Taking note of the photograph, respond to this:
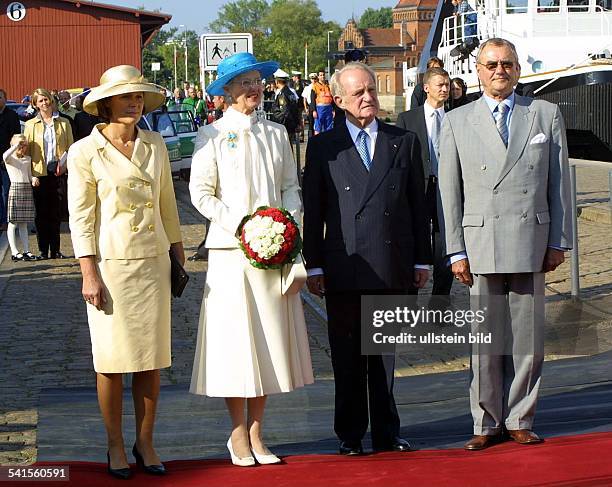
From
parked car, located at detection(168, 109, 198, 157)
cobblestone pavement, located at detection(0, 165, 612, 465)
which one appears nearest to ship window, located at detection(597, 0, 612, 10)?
parked car, located at detection(168, 109, 198, 157)

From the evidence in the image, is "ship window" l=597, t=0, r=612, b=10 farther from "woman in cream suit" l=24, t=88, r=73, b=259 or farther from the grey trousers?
the grey trousers

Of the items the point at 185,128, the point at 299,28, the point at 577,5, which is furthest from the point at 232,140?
the point at 299,28

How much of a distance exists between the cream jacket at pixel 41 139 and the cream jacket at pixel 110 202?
9.89m

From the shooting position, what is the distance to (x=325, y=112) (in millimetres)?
28672

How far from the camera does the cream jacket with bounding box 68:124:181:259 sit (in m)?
6.32

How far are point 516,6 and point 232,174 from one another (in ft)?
96.8

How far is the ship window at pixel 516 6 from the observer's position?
1357 inches

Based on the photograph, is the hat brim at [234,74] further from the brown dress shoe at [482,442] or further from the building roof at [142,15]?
the building roof at [142,15]

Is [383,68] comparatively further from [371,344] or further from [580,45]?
[371,344]

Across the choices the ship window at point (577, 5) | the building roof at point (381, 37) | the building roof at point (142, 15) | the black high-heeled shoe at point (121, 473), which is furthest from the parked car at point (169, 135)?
the building roof at point (381, 37)

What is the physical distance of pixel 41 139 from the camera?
52.9 ft

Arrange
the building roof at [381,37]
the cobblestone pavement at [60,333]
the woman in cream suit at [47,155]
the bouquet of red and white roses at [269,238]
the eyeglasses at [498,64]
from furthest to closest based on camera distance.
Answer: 1. the building roof at [381,37]
2. the woman in cream suit at [47,155]
3. the cobblestone pavement at [60,333]
4. the eyeglasses at [498,64]
5. the bouquet of red and white roses at [269,238]

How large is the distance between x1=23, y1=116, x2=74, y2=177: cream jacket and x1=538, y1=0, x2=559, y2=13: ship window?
21065mm

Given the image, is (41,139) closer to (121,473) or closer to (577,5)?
(121,473)
